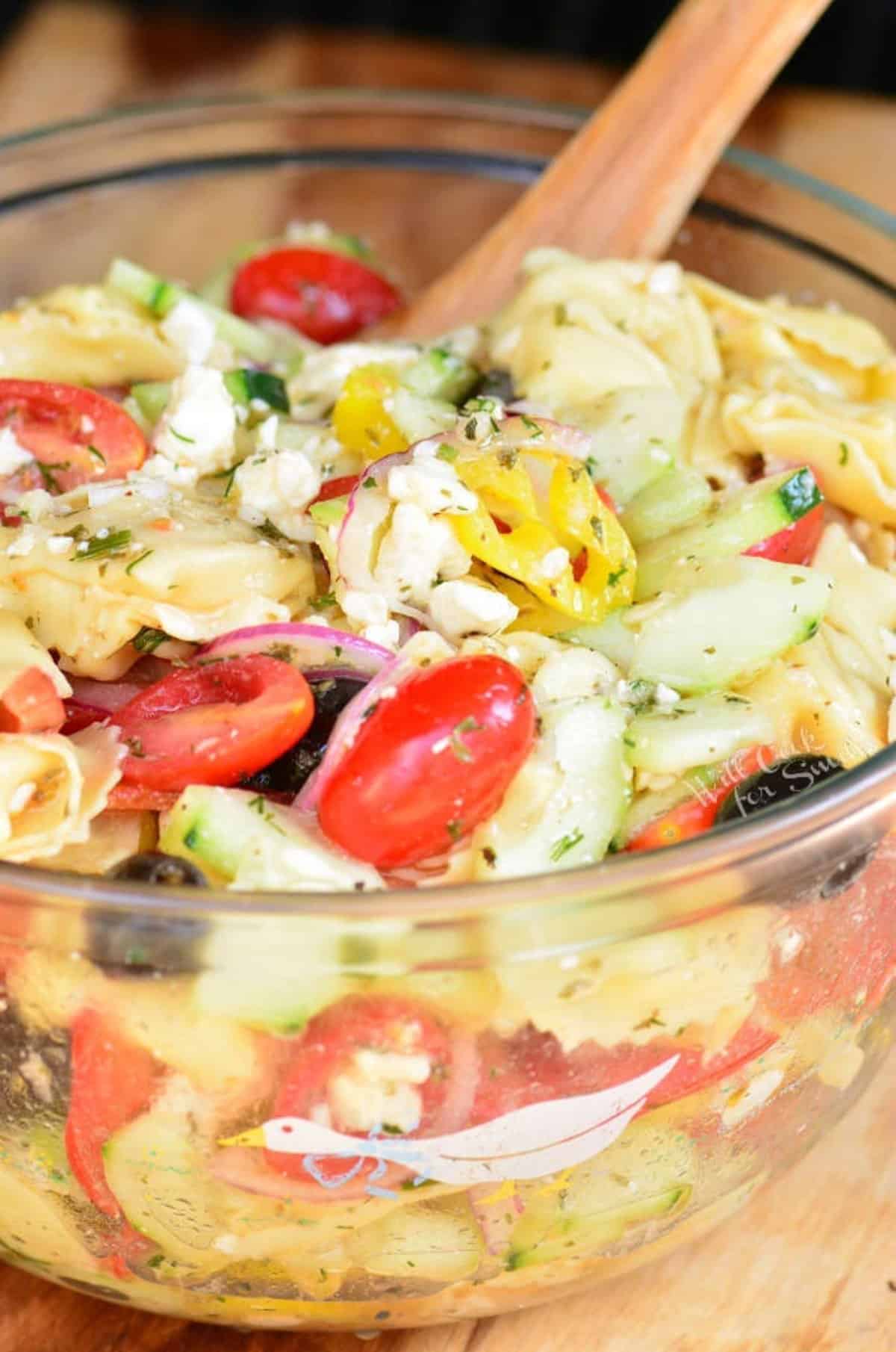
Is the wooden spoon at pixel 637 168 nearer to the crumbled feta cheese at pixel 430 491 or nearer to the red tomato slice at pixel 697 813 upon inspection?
the crumbled feta cheese at pixel 430 491

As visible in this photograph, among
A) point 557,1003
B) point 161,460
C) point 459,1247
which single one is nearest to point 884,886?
point 557,1003

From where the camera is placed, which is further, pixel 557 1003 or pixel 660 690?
pixel 660 690

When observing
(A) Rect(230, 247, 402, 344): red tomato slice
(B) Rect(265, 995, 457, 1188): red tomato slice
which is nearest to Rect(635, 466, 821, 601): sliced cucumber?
(B) Rect(265, 995, 457, 1188): red tomato slice

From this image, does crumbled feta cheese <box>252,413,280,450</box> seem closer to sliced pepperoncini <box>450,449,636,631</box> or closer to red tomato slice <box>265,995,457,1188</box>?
sliced pepperoncini <box>450,449,636,631</box>

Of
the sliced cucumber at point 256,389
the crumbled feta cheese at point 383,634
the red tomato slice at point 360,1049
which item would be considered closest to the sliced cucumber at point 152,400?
the sliced cucumber at point 256,389

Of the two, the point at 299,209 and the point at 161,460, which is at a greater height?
the point at 161,460

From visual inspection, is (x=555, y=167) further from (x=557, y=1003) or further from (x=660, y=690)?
(x=557, y=1003)
